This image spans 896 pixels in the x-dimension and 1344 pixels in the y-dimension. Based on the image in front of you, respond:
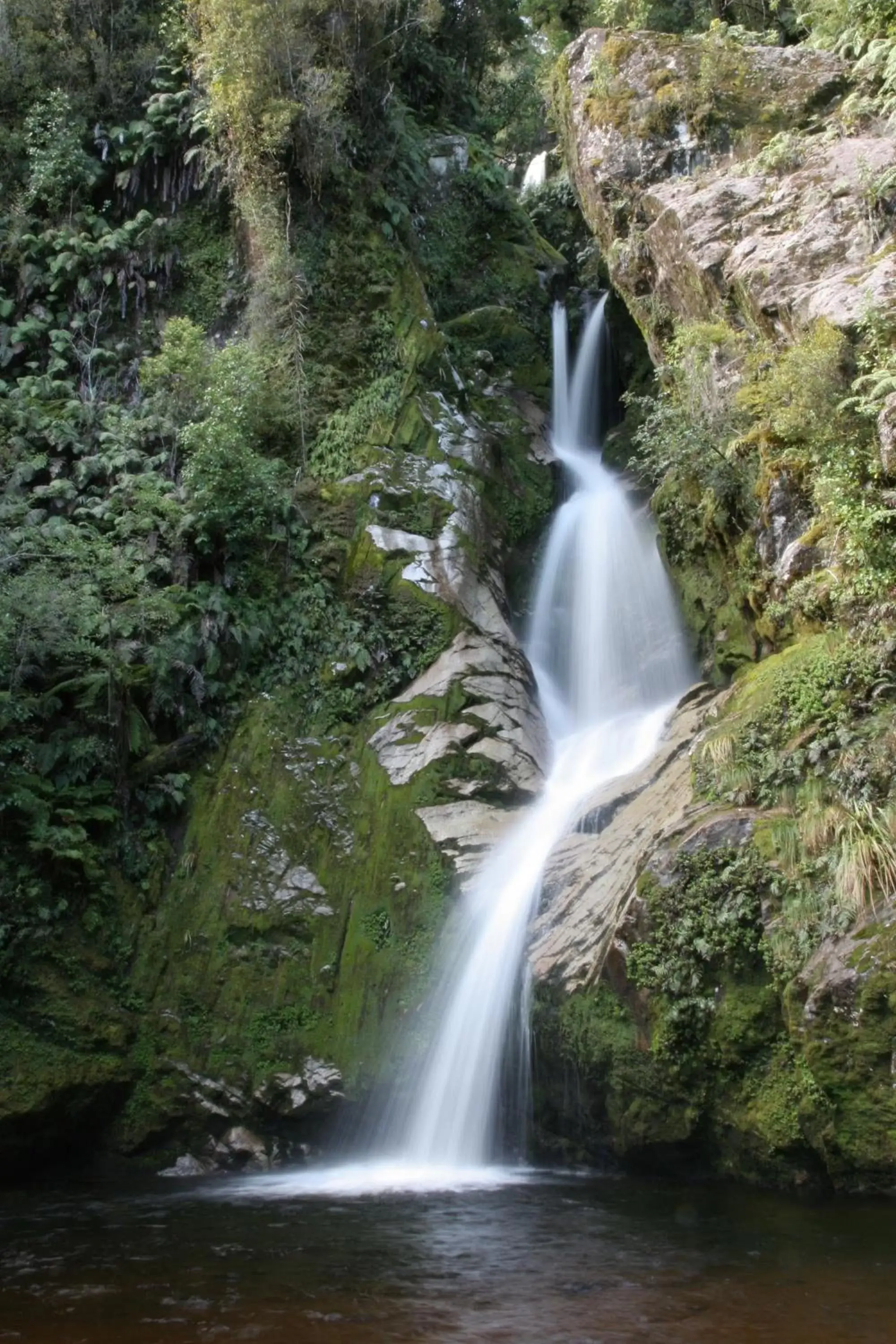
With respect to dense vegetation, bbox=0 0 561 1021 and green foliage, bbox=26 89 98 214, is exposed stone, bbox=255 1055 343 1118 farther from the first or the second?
green foliage, bbox=26 89 98 214

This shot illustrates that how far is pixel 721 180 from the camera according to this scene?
14430 millimetres

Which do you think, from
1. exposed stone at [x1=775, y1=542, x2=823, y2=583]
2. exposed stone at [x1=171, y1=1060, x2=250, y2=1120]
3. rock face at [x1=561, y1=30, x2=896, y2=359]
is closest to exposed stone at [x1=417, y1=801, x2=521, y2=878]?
exposed stone at [x1=171, y1=1060, x2=250, y2=1120]

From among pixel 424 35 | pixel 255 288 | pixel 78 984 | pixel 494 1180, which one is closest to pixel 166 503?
pixel 255 288

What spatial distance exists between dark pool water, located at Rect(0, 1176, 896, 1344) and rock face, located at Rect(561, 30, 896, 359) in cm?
874

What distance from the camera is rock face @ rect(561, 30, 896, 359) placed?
1222 cm

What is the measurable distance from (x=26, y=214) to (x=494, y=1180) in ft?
54.6

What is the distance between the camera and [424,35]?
2180 cm

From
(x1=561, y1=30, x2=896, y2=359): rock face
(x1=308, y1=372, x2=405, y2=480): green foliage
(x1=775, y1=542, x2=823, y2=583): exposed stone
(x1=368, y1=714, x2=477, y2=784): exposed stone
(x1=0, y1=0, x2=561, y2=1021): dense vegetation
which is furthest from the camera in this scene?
(x1=308, y1=372, x2=405, y2=480): green foliage

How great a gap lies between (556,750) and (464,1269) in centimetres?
767

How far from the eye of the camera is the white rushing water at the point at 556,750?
9.83 metres

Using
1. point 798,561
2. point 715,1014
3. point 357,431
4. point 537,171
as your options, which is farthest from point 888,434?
point 537,171

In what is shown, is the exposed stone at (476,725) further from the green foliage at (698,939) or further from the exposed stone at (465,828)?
the green foliage at (698,939)

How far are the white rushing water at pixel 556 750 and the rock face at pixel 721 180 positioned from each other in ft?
10.5

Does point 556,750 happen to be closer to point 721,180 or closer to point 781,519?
point 781,519
